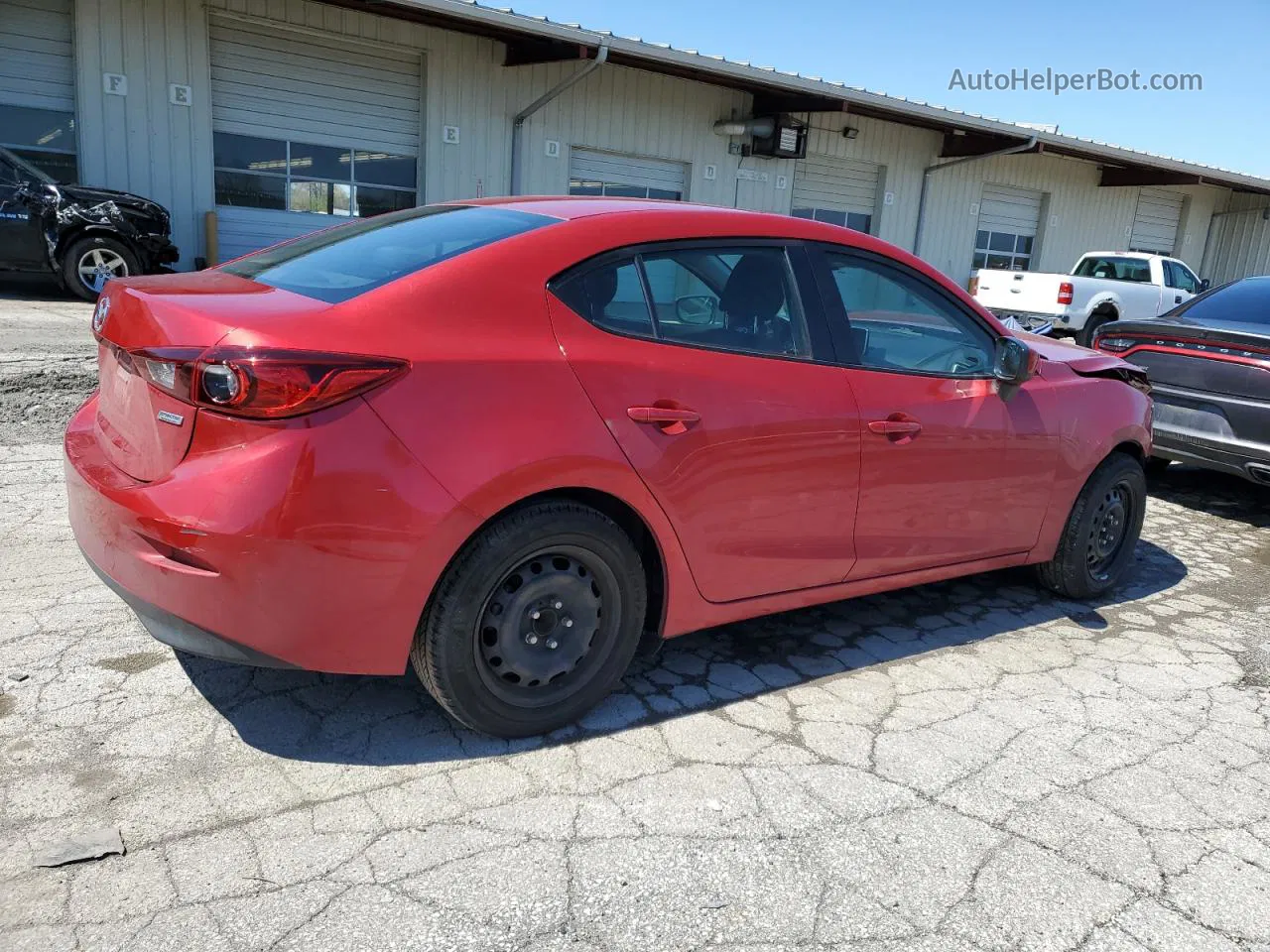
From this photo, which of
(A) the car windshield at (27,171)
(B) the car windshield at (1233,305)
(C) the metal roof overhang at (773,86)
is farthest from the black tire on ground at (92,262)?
(B) the car windshield at (1233,305)

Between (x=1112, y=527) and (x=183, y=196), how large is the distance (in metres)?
12.4

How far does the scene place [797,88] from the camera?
15.7 meters

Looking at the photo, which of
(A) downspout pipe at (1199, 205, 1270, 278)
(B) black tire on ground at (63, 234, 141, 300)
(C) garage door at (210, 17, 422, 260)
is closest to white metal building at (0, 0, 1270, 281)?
(C) garage door at (210, 17, 422, 260)

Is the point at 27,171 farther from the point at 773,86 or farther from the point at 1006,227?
the point at 1006,227

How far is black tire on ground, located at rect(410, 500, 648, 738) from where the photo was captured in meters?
2.65

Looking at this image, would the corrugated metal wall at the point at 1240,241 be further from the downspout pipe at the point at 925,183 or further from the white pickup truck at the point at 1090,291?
the downspout pipe at the point at 925,183

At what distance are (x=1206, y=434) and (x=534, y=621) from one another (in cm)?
504

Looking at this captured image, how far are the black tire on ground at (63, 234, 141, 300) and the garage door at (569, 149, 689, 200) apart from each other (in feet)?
24.2

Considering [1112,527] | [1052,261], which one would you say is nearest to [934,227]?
[1052,261]

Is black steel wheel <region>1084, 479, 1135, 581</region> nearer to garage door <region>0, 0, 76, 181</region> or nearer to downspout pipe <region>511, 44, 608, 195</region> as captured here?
downspout pipe <region>511, 44, 608, 195</region>

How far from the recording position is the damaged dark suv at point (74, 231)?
10.3 metres

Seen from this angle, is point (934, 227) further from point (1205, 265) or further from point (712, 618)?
point (712, 618)

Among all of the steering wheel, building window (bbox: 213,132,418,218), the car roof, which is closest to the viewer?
the car roof

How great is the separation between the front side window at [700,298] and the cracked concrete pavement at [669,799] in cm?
122
